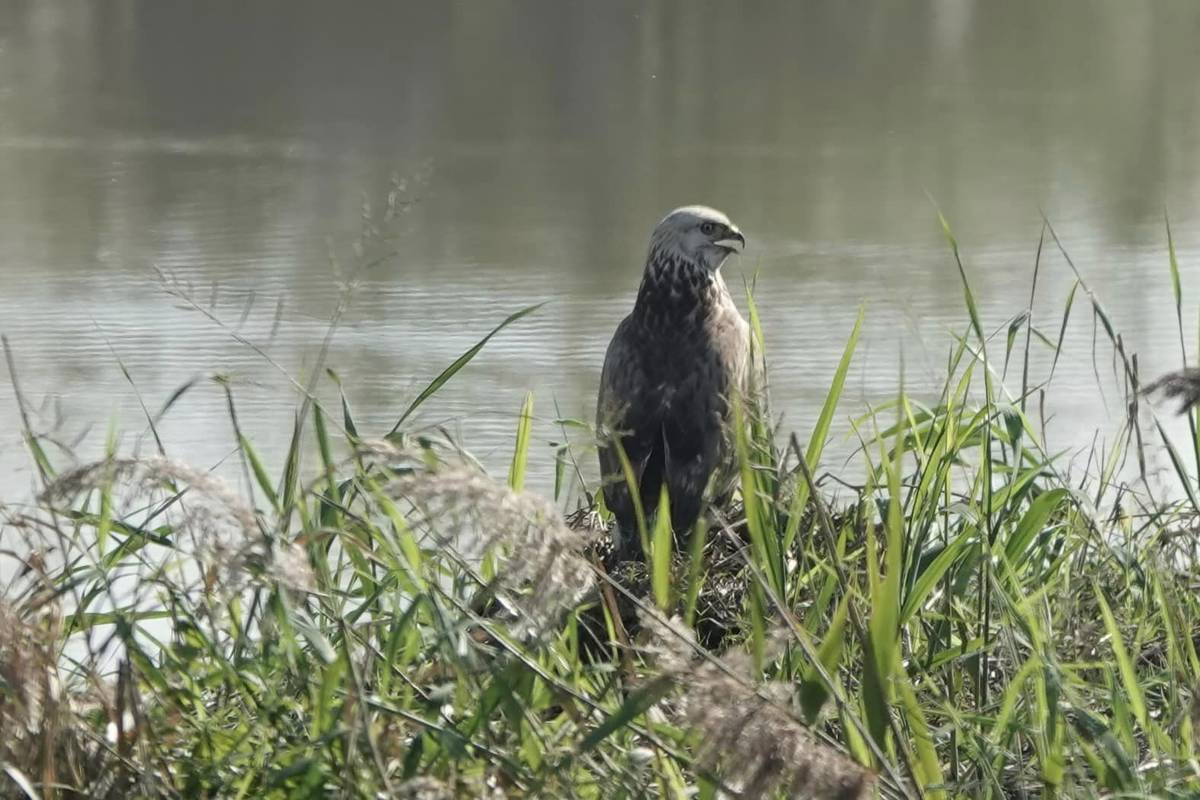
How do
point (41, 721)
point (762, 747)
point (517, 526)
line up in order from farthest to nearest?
point (41, 721)
point (517, 526)
point (762, 747)

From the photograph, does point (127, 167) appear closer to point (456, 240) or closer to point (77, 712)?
point (456, 240)

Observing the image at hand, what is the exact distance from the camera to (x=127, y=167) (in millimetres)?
7871

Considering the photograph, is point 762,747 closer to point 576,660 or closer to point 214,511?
point 214,511


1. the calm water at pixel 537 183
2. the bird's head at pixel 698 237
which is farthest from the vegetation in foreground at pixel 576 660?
the bird's head at pixel 698 237

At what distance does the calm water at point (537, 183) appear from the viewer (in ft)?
16.1

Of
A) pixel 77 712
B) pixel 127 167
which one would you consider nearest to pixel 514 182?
pixel 127 167

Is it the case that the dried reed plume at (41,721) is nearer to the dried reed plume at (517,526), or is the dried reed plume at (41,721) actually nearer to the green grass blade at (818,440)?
the dried reed plume at (517,526)

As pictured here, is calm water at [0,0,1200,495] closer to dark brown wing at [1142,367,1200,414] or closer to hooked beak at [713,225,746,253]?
hooked beak at [713,225,746,253]

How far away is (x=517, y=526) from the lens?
1515mm

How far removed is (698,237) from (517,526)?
8.22 ft

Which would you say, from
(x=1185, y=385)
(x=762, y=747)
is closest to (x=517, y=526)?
(x=762, y=747)

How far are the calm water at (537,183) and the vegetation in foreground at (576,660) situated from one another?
0.44 metres

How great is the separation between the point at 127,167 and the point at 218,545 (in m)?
6.44

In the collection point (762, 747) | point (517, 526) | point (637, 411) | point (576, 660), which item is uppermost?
point (517, 526)
